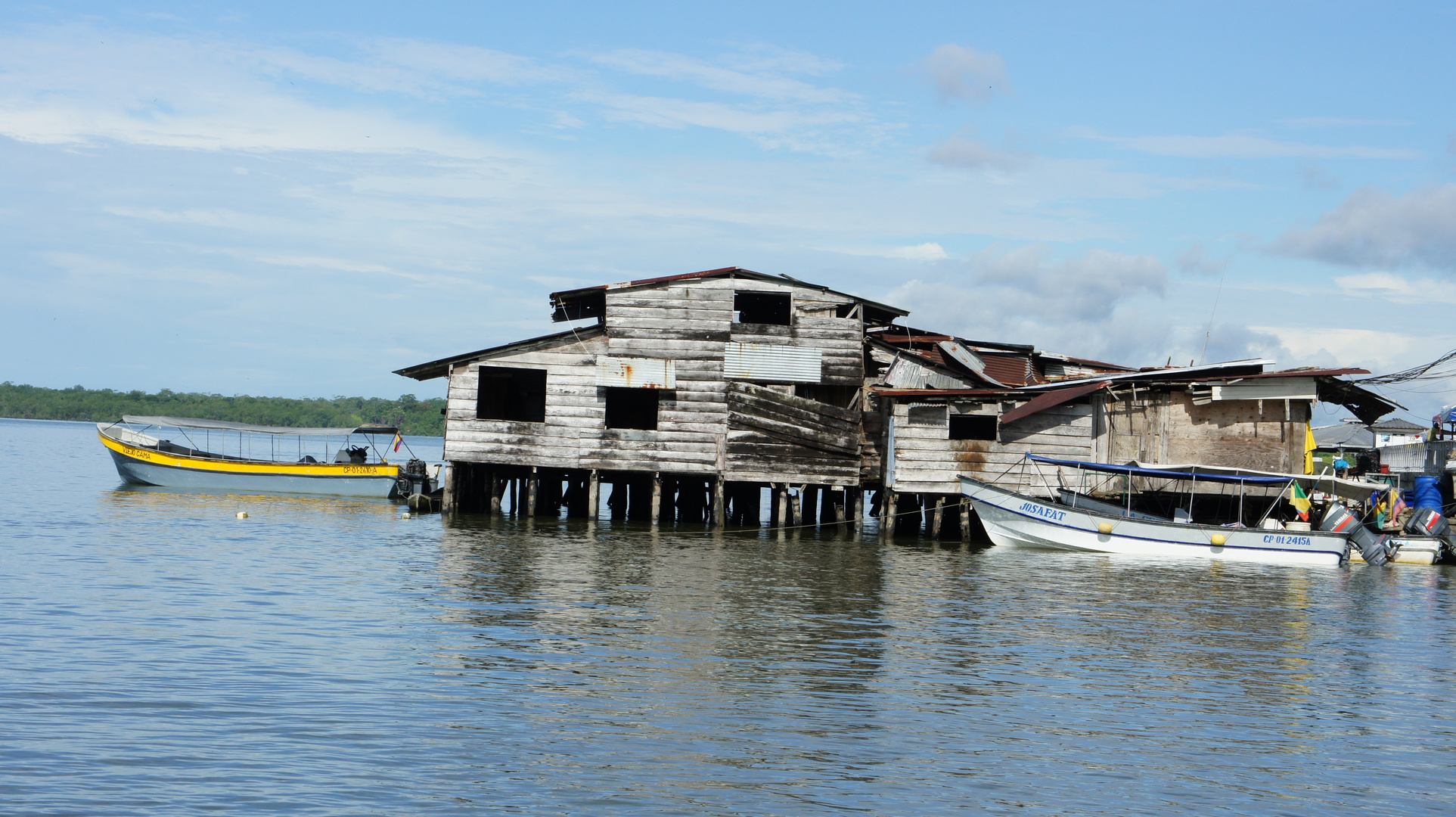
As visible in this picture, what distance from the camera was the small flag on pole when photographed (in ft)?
96.9

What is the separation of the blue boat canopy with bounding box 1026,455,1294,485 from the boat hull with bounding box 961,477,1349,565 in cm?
125

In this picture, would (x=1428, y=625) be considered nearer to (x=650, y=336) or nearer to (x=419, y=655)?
(x=419, y=655)

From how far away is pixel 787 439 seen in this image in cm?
3269

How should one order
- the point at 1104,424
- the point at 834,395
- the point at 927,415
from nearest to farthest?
the point at 1104,424, the point at 927,415, the point at 834,395

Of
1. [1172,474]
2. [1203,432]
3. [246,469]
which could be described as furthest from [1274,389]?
[246,469]

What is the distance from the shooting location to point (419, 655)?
1410 centimetres

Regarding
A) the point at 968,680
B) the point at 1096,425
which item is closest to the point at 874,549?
the point at 1096,425

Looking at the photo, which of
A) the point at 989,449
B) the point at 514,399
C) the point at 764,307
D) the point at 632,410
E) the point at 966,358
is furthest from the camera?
the point at 514,399

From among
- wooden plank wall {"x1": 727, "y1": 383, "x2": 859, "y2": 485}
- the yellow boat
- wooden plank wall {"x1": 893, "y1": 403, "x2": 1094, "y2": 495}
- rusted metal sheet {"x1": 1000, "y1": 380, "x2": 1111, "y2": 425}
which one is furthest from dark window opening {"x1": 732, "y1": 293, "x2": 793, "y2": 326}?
the yellow boat

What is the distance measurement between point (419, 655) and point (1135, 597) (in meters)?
13.7

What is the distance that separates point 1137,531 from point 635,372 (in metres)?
13.8

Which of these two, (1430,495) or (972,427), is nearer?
(1430,495)

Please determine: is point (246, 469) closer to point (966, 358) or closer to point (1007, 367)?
point (966, 358)

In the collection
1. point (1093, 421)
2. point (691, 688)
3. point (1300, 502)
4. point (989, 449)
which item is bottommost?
point (691, 688)
